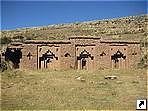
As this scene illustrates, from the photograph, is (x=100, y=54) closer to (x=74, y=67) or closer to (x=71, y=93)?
(x=74, y=67)

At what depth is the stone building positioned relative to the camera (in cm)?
3438

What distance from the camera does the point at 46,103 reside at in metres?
20.5

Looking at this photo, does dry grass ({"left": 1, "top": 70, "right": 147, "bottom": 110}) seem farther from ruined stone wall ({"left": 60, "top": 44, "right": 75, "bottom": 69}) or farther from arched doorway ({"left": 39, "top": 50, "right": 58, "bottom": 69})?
arched doorway ({"left": 39, "top": 50, "right": 58, "bottom": 69})

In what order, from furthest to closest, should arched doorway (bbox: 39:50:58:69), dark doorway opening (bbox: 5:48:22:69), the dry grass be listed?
dark doorway opening (bbox: 5:48:22:69), arched doorway (bbox: 39:50:58:69), the dry grass

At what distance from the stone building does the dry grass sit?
2244mm

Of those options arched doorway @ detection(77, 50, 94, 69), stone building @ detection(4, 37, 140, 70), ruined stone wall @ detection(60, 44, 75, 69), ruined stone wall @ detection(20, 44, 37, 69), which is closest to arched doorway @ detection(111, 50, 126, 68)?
stone building @ detection(4, 37, 140, 70)

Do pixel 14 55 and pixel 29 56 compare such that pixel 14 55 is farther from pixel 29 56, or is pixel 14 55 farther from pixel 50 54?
pixel 50 54

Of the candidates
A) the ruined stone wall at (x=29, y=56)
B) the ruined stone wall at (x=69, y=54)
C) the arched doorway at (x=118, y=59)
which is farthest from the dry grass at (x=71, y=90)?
the arched doorway at (x=118, y=59)

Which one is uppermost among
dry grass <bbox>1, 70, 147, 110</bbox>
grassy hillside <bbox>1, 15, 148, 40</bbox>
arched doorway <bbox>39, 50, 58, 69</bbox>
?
grassy hillside <bbox>1, 15, 148, 40</bbox>

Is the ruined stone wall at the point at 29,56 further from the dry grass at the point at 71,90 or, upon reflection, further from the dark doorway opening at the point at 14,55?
the dry grass at the point at 71,90

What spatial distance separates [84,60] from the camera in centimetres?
3509

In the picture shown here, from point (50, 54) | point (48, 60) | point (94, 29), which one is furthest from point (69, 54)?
point (94, 29)

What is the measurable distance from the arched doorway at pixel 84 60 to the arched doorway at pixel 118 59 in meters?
2.37

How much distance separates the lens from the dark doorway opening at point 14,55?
3544 centimetres
